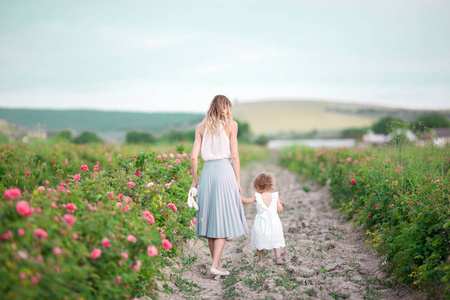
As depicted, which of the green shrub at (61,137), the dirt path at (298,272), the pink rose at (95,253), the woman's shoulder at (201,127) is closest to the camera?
the pink rose at (95,253)

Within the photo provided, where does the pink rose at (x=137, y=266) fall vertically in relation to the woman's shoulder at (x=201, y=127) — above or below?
Answer: below

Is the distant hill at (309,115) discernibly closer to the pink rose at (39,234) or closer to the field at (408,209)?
the field at (408,209)

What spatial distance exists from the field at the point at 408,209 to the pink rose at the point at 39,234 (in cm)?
336

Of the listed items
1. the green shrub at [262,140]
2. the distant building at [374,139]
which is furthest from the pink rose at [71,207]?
the green shrub at [262,140]

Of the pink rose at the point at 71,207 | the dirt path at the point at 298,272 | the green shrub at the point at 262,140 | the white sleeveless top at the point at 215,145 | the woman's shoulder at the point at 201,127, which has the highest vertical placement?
the woman's shoulder at the point at 201,127

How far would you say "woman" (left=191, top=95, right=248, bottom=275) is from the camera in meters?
4.90

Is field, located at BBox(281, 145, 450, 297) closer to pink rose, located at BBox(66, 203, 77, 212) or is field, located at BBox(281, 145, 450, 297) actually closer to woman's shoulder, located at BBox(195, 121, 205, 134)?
woman's shoulder, located at BBox(195, 121, 205, 134)

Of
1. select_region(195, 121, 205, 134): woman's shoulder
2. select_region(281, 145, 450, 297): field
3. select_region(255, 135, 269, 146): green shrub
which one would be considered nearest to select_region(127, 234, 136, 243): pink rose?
select_region(195, 121, 205, 134): woman's shoulder

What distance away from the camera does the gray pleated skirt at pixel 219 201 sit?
4.95m

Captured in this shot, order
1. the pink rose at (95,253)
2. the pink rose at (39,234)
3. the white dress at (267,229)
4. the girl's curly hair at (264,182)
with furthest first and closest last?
1. the girl's curly hair at (264,182)
2. the white dress at (267,229)
3. the pink rose at (95,253)
4. the pink rose at (39,234)

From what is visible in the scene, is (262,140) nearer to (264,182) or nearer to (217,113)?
(264,182)

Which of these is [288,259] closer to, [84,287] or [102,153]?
[84,287]

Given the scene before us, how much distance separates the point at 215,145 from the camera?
4926 mm

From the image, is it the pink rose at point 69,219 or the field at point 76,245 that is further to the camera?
the pink rose at point 69,219
